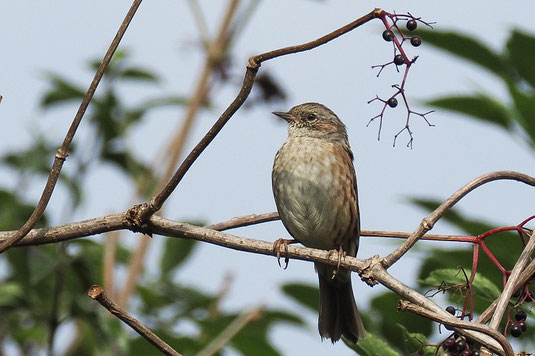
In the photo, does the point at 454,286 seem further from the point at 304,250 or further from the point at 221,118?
the point at 221,118

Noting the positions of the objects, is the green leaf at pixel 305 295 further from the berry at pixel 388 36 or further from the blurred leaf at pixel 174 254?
the berry at pixel 388 36

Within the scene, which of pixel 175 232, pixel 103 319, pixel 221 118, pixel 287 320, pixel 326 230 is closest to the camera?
pixel 221 118

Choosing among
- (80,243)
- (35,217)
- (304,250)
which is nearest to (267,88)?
(80,243)

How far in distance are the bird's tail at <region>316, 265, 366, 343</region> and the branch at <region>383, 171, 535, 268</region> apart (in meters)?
2.15

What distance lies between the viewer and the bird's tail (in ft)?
17.2

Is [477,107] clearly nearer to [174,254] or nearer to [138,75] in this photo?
[174,254]

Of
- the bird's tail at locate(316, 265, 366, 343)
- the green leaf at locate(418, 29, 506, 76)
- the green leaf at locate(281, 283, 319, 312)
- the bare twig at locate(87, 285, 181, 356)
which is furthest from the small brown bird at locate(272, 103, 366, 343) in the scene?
the bare twig at locate(87, 285, 181, 356)

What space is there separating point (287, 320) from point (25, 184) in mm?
1650

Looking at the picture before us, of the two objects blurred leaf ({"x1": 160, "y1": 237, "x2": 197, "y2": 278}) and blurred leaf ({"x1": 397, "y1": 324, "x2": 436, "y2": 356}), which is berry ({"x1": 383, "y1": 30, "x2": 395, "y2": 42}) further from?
blurred leaf ({"x1": 160, "y1": 237, "x2": 197, "y2": 278})

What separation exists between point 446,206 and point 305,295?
2.45 meters

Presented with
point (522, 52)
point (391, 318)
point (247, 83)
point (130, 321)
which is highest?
point (522, 52)

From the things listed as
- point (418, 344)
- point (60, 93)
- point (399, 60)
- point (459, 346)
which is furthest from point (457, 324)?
point (60, 93)

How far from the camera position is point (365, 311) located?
4.79 meters

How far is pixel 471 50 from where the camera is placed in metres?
5.14
